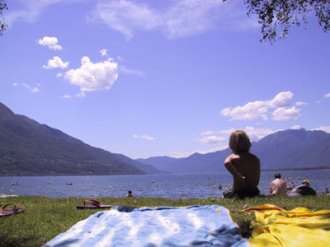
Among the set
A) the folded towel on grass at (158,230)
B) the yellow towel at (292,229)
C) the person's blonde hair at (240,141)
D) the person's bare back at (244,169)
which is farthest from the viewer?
the person's blonde hair at (240,141)

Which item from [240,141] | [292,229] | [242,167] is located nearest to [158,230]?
[292,229]

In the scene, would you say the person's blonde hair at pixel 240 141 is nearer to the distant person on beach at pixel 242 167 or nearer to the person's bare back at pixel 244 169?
the distant person on beach at pixel 242 167

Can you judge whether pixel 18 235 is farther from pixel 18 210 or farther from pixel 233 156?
pixel 233 156

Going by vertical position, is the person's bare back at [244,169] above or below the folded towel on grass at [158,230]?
above

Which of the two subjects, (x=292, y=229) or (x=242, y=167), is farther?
(x=242, y=167)

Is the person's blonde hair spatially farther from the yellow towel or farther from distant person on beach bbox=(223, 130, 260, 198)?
the yellow towel

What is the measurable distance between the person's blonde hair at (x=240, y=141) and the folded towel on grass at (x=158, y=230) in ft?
18.0

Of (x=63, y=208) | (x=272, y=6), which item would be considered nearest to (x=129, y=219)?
(x=63, y=208)

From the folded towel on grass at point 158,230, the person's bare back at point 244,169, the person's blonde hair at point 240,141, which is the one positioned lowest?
the folded towel on grass at point 158,230

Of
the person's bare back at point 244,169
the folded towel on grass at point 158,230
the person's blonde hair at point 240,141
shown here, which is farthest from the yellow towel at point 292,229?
the person's blonde hair at point 240,141

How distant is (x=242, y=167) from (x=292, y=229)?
6716mm

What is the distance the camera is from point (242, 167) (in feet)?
44.2

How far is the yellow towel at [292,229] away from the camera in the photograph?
6160 mm

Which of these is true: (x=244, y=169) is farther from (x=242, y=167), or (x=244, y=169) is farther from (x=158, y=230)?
(x=158, y=230)
